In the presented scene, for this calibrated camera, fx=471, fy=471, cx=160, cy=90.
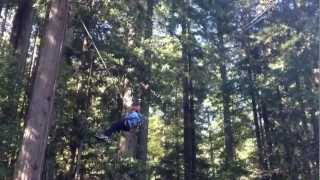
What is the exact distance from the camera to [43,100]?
9023mm

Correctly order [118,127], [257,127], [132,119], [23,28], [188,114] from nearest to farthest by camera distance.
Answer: [132,119] → [118,127] → [23,28] → [188,114] → [257,127]

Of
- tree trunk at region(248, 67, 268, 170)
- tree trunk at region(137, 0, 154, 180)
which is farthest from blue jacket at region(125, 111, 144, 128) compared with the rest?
tree trunk at region(248, 67, 268, 170)

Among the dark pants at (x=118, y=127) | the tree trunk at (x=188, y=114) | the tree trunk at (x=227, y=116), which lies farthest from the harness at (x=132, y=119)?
the tree trunk at (x=227, y=116)

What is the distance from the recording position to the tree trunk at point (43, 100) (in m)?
8.59

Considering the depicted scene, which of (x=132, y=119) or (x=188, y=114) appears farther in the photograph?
(x=188, y=114)

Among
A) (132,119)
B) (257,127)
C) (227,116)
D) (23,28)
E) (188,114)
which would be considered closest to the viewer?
(132,119)

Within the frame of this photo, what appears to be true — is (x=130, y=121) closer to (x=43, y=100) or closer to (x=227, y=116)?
(x=43, y=100)

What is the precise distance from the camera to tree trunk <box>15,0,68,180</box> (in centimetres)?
859

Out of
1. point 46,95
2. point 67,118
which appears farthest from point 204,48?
point 46,95

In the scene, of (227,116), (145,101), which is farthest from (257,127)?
(145,101)

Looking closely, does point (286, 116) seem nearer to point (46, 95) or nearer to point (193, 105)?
point (193, 105)

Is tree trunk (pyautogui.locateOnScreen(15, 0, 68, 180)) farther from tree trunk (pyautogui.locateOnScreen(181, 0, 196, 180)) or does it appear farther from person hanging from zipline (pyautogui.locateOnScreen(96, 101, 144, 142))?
tree trunk (pyautogui.locateOnScreen(181, 0, 196, 180))

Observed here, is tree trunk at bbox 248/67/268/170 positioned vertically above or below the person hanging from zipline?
above

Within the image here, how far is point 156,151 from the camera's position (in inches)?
869
